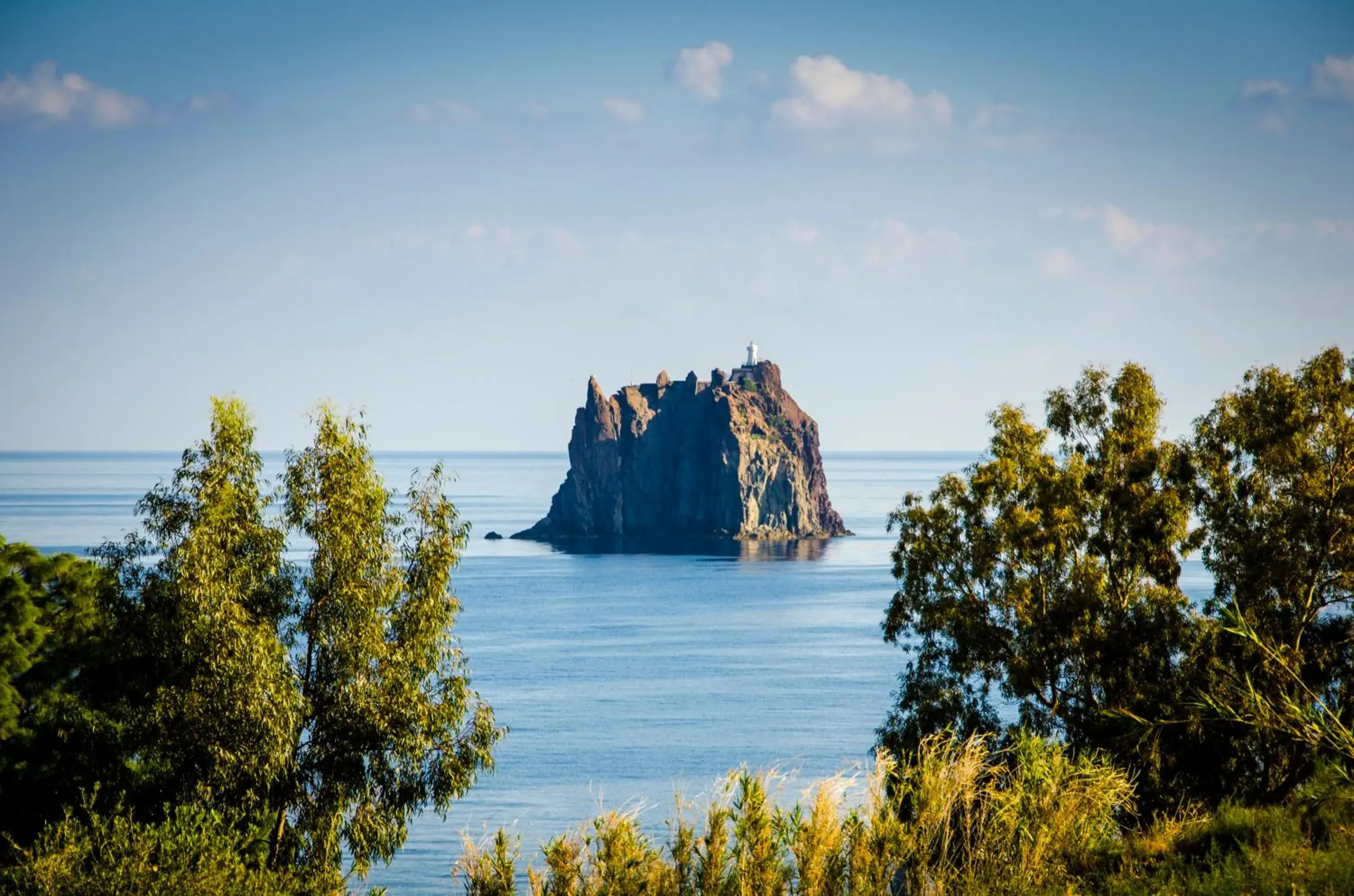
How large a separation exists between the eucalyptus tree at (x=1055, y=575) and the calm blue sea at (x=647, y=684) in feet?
13.9

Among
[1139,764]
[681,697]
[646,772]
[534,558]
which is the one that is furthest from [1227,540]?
[534,558]

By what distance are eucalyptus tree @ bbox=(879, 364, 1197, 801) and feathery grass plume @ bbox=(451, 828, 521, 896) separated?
14.3m

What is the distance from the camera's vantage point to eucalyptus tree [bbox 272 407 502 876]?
1920 cm

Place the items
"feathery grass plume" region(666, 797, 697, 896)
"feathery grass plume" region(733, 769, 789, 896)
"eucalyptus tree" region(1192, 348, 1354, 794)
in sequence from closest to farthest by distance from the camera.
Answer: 1. "feathery grass plume" region(733, 769, 789, 896)
2. "feathery grass plume" region(666, 797, 697, 896)
3. "eucalyptus tree" region(1192, 348, 1354, 794)

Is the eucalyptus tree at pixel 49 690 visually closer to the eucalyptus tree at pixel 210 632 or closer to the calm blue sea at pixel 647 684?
the eucalyptus tree at pixel 210 632

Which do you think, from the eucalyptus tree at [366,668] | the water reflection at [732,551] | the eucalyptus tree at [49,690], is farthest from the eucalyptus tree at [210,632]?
the water reflection at [732,551]

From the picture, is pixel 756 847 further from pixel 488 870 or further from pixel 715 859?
pixel 488 870

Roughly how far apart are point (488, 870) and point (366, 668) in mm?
7632

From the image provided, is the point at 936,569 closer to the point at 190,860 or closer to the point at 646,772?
the point at 190,860

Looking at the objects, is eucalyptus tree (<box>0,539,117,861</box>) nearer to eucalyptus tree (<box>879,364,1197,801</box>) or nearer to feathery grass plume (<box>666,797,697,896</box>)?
feathery grass plume (<box>666,797,697,896</box>)

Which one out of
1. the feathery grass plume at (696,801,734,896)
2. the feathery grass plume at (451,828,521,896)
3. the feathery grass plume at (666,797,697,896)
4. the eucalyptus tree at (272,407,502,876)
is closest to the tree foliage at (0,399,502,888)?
the eucalyptus tree at (272,407,502,876)

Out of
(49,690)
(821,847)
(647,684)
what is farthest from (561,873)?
(647,684)

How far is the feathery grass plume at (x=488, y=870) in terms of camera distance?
12.1m

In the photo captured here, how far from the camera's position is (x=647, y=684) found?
7431 centimetres
